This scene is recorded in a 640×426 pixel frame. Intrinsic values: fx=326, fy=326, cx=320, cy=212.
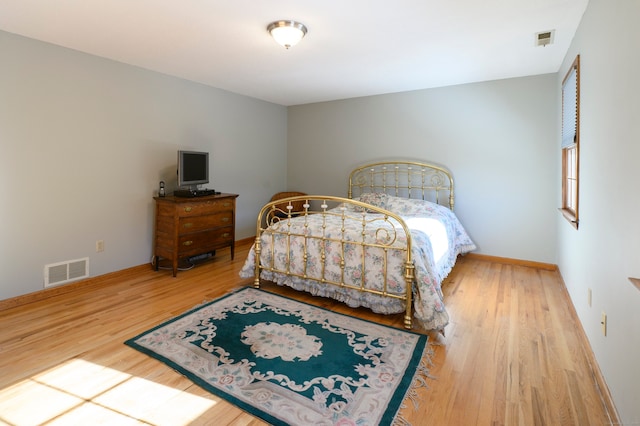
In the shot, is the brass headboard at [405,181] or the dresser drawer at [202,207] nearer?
the dresser drawer at [202,207]

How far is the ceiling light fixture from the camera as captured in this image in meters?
2.58

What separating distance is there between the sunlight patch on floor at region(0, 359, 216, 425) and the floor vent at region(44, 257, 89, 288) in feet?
5.17

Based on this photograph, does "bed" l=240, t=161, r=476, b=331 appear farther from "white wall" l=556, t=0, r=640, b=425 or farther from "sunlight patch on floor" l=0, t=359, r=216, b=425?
"sunlight patch on floor" l=0, t=359, r=216, b=425

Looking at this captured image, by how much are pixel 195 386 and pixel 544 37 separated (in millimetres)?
3830

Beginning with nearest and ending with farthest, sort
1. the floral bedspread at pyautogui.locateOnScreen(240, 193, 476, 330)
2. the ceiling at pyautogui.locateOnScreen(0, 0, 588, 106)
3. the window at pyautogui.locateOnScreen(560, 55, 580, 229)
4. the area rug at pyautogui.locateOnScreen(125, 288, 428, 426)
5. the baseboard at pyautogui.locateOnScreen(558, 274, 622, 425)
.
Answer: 1. the baseboard at pyautogui.locateOnScreen(558, 274, 622, 425)
2. the area rug at pyautogui.locateOnScreen(125, 288, 428, 426)
3. the ceiling at pyautogui.locateOnScreen(0, 0, 588, 106)
4. the floral bedspread at pyautogui.locateOnScreen(240, 193, 476, 330)
5. the window at pyautogui.locateOnScreen(560, 55, 580, 229)

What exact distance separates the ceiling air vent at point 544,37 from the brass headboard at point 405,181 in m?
1.90

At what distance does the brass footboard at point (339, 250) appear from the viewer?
2.68 meters

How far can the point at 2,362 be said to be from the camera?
80.1 inches

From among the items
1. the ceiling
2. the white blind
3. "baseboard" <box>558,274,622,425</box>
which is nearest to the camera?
"baseboard" <box>558,274,622,425</box>

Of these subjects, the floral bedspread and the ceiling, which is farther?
the floral bedspread

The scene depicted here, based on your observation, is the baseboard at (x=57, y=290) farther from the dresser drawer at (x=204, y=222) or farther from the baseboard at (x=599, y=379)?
the baseboard at (x=599, y=379)

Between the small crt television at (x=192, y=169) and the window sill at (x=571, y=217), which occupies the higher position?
the small crt television at (x=192, y=169)

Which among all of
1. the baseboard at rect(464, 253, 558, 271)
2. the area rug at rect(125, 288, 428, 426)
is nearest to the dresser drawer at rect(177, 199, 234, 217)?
the area rug at rect(125, 288, 428, 426)

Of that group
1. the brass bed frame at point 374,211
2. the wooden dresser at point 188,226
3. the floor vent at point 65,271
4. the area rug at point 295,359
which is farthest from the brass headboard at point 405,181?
the floor vent at point 65,271
